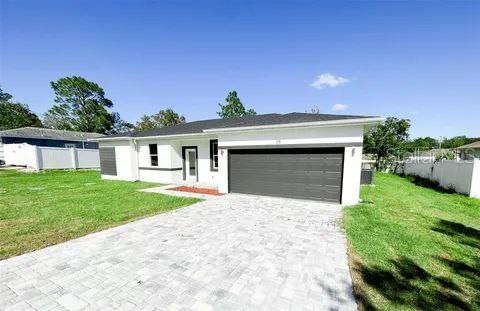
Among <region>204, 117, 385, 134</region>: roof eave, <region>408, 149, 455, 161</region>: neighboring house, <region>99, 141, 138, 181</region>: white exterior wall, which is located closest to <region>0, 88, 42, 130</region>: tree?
<region>99, 141, 138, 181</region>: white exterior wall

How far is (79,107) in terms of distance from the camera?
4059 centimetres

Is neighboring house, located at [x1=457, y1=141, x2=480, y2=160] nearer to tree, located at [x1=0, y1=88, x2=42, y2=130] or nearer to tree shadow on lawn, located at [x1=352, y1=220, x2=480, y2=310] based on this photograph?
tree shadow on lawn, located at [x1=352, y1=220, x2=480, y2=310]

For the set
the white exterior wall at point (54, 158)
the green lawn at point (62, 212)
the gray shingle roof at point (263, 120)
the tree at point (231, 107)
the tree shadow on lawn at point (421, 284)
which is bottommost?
the green lawn at point (62, 212)

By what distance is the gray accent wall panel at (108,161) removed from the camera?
14.5 meters

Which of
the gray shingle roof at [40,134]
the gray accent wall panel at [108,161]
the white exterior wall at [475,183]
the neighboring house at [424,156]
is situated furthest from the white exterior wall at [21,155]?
the neighboring house at [424,156]

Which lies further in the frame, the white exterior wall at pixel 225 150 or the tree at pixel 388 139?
the tree at pixel 388 139

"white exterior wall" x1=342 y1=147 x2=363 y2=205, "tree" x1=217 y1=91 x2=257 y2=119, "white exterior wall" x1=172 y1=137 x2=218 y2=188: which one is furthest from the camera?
"tree" x1=217 y1=91 x2=257 y2=119

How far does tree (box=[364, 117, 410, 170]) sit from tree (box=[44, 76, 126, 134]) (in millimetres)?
48974

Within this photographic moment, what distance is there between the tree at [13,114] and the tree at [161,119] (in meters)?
23.9

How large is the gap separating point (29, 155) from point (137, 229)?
2431cm

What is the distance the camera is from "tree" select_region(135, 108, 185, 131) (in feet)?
136

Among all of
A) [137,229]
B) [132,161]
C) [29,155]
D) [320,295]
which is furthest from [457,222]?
[29,155]

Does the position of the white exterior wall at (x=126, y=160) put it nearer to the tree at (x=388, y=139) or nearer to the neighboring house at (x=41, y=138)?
the neighboring house at (x=41, y=138)

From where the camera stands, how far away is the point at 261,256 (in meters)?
3.88
